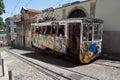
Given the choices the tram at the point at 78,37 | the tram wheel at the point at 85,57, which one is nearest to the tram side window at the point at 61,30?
the tram at the point at 78,37

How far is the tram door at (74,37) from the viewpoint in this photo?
12.5m

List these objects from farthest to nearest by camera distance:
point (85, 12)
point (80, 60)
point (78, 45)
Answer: point (85, 12)
point (78, 45)
point (80, 60)

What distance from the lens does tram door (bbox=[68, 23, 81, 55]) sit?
12.5 meters

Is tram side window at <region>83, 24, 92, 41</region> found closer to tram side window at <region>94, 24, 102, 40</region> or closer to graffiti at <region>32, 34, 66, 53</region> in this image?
tram side window at <region>94, 24, 102, 40</region>

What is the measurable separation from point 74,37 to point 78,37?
1.50 feet

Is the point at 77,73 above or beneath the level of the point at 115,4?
beneath

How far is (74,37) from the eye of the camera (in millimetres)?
12867

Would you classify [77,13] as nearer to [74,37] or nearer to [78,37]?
[74,37]

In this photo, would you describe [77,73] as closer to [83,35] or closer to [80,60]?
[80,60]

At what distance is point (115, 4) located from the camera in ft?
47.7

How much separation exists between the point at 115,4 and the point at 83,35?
4.76 metres

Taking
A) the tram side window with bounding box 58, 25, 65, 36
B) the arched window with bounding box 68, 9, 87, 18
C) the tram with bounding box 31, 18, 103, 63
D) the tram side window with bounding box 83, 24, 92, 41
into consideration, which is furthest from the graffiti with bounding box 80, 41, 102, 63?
the arched window with bounding box 68, 9, 87, 18

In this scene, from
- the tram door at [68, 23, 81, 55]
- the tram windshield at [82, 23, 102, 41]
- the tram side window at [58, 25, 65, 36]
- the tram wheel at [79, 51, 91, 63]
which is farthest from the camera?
the tram side window at [58, 25, 65, 36]

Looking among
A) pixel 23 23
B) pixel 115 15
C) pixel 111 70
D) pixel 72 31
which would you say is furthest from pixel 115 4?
pixel 23 23
